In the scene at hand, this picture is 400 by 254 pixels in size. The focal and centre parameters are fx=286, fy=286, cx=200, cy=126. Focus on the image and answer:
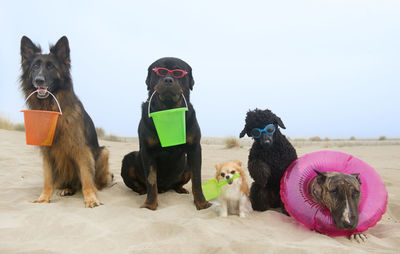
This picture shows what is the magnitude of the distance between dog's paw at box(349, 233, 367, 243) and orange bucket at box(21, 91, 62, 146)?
3508mm

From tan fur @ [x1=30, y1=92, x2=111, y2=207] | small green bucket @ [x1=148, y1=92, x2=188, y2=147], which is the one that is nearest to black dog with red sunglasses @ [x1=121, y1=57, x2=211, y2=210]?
small green bucket @ [x1=148, y1=92, x2=188, y2=147]

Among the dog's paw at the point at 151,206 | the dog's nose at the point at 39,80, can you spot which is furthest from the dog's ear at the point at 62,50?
the dog's paw at the point at 151,206

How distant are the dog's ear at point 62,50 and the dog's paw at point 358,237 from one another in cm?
398

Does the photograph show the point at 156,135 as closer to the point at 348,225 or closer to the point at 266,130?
the point at 266,130

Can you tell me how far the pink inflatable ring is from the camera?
277 cm

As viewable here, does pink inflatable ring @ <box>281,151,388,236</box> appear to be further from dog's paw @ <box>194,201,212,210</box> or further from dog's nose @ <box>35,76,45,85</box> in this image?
dog's nose @ <box>35,76,45,85</box>

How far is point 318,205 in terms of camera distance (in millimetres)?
2893

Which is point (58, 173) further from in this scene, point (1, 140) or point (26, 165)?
point (1, 140)

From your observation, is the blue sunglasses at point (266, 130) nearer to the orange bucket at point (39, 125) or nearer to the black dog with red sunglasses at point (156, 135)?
the black dog with red sunglasses at point (156, 135)

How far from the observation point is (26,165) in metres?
6.42

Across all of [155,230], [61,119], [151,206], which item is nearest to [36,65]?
[61,119]

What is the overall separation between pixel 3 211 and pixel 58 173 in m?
0.84

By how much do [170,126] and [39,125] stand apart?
171 centimetres

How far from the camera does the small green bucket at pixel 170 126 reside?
10.5 ft
